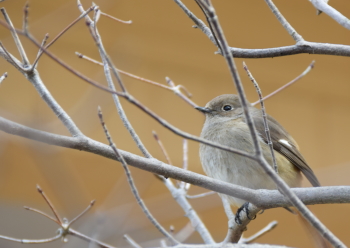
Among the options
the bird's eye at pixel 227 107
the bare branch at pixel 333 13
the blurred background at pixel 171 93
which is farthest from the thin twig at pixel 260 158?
the blurred background at pixel 171 93

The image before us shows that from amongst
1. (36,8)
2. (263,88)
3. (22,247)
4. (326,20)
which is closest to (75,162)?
(22,247)

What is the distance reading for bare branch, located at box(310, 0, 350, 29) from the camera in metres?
2.33

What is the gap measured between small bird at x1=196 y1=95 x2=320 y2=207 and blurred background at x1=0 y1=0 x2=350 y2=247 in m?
0.96

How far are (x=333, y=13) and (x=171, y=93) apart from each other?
4.87 meters

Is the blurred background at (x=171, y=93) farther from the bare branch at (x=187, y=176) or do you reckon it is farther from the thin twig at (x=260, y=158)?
the thin twig at (x=260, y=158)

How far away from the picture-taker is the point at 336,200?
2.46 m

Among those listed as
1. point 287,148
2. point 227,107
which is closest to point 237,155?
point 287,148

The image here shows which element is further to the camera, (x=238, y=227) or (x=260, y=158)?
(x=238, y=227)

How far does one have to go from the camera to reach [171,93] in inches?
283

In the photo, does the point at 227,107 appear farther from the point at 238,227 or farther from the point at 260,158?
the point at 260,158

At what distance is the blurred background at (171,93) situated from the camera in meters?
6.32

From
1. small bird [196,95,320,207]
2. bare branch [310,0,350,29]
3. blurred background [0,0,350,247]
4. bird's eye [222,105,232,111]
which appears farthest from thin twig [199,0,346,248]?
blurred background [0,0,350,247]

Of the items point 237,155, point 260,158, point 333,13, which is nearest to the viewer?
point 260,158

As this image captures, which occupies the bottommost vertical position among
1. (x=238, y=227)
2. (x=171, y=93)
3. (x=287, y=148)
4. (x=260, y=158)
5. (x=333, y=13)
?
(x=260, y=158)
